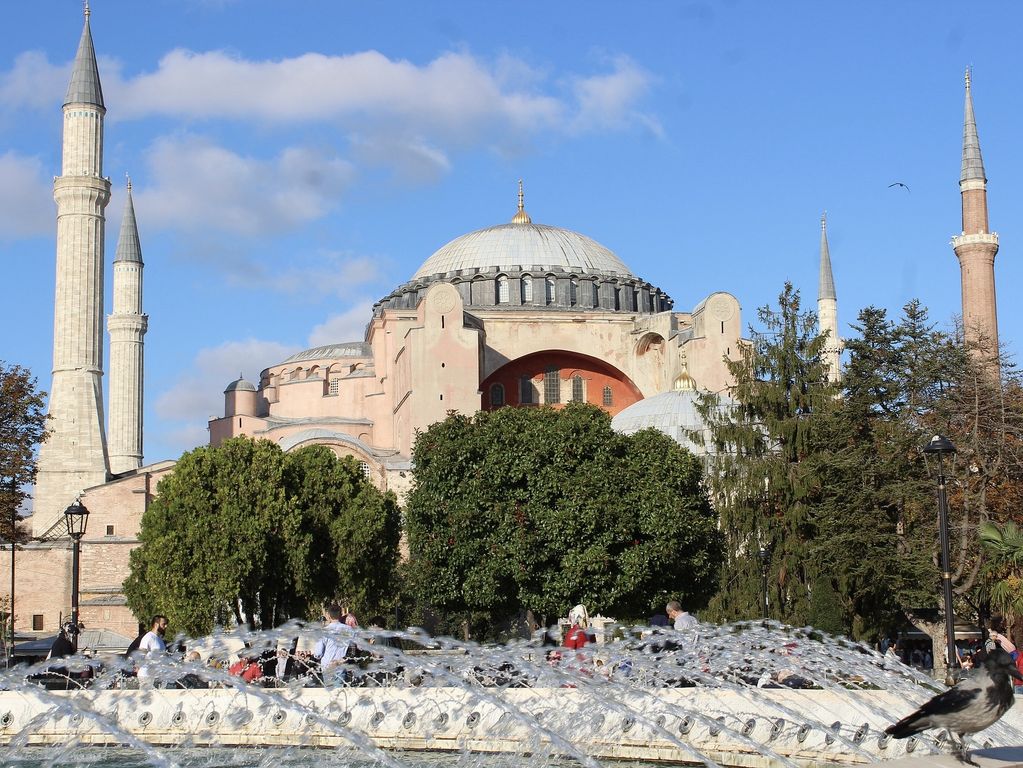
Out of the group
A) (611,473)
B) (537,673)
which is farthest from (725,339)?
(537,673)

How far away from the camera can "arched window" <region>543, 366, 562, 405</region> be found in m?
47.2

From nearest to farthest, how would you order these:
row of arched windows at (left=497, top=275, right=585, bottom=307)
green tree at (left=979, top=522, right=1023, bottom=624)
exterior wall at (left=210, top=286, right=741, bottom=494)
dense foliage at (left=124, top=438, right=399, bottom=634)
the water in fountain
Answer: the water in fountain < green tree at (left=979, top=522, right=1023, bottom=624) < dense foliage at (left=124, top=438, right=399, bottom=634) < exterior wall at (left=210, top=286, right=741, bottom=494) < row of arched windows at (left=497, top=275, right=585, bottom=307)

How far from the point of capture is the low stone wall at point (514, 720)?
10.3 m

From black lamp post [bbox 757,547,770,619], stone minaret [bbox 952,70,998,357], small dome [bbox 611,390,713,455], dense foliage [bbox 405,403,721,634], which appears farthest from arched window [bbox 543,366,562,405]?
black lamp post [bbox 757,547,770,619]

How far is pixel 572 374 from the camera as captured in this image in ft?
157

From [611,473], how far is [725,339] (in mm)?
18308

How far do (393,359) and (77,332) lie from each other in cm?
1234

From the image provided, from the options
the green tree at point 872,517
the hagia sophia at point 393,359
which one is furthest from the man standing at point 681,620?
the hagia sophia at point 393,359

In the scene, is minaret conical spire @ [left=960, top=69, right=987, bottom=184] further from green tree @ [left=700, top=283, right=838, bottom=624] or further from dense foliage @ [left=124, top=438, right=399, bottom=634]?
dense foliage @ [left=124, top=438, right=399, bottom=634]

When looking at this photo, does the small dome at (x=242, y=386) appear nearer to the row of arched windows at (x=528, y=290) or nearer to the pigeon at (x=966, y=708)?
the row of arched windows at (x=528, y=290)

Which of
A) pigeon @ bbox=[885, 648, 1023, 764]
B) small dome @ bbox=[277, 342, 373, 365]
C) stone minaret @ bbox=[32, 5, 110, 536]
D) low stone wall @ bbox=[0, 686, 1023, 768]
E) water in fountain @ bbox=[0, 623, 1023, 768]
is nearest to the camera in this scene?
pigeon @ bbox=[885, 648, 1023, 764]

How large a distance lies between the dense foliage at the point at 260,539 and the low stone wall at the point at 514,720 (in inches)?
522

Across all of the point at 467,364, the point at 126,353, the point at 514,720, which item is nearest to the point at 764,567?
the point at 514,720

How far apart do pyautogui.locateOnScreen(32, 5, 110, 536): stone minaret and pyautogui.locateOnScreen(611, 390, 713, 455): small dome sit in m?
14.9
